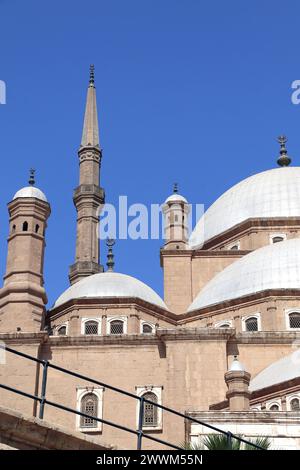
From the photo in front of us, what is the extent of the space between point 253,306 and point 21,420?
15.1 m

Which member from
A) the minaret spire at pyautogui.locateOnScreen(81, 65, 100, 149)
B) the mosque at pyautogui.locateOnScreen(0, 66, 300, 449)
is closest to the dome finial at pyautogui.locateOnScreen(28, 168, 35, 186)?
the mosque at pyautogui.locateOnScreen(0, 66, 300, 449)

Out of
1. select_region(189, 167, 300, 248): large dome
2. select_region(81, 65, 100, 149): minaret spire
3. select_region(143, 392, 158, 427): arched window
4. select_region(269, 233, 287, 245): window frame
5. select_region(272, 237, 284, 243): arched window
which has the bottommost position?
select_region(143, 392, 158, 427): arched window

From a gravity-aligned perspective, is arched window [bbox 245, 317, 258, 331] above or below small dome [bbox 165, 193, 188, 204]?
below

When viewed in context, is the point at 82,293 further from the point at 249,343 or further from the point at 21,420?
the point at 21,420

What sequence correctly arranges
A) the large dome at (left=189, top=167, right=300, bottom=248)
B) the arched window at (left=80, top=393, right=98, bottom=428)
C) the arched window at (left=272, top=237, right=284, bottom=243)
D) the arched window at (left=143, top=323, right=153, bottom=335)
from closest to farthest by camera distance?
the arched window at (left=80, top=393, right=98, bottom=428)
the arched window at (left=143, top=323, right=153, bottom=335)
the arched window at (left=272, top=237, right=284, bottom=243)
the large dome at (left=189, top=167, right=300, bottom=248)

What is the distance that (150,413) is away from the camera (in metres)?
16.5

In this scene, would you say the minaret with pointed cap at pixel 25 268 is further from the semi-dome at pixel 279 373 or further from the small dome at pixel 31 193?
the semi-dome at pixel 279 373

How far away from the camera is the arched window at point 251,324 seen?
20.3 metres

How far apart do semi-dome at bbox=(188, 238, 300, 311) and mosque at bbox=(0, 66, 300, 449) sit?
40 mm

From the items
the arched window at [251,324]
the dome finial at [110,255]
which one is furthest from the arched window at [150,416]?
the dome finial at [110,255]

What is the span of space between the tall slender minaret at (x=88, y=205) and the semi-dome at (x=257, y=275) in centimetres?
608

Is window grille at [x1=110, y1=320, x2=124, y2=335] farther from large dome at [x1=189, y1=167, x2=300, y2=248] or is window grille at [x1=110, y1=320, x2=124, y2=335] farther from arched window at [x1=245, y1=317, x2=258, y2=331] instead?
large dome at [x1=189, y1=167, x2=300, y2=248]

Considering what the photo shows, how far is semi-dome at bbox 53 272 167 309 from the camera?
2187 centimetres
